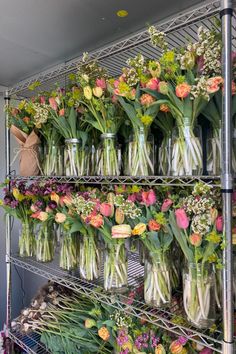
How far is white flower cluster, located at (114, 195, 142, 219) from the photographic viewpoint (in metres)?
0.99

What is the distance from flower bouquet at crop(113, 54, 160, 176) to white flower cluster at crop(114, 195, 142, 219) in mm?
136

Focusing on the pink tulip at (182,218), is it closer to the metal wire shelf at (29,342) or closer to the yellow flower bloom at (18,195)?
the yellow flower bloom at (18,195)

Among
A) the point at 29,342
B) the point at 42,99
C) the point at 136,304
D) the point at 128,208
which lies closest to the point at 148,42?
the point at 42,99

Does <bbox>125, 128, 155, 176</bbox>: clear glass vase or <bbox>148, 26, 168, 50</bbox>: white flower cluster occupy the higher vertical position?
<bbox>148, 26, 168, 50</bbox>: white flower cluster

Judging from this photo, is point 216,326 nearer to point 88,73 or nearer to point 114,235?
point 114,235

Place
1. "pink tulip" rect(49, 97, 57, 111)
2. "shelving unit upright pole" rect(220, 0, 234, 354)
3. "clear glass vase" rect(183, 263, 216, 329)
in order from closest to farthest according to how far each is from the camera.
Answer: "shelving unit upright pole" rect(220, 0, 234, 354)
"clear glass vase" rect(183, 263, 216, 329)
"pink tulip" rect(49, 97, 57, 111)

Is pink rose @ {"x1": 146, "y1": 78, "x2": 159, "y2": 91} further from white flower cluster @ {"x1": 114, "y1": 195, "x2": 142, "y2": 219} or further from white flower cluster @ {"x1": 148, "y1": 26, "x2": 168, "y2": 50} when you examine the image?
white flower cluster @ {"x1": 114, "y1": 195, "x2": 142, "y2": 219}

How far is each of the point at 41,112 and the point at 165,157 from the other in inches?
26.2

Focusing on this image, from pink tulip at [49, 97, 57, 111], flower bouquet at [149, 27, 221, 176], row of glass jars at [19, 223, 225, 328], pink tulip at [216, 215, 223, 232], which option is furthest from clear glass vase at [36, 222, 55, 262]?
pink tulip at [216, 215, 223, 232]

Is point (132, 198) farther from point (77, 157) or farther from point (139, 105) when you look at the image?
point (77, 157)

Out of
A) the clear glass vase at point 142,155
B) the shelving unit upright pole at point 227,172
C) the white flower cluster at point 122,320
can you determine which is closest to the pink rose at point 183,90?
the shelving unit upright pole at point 227,172

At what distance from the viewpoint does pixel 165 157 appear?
1099mm

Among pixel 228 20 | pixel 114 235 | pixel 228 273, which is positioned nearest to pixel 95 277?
pixel 114 235

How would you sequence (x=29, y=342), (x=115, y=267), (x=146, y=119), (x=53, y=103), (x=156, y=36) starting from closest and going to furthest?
(x=156, y=36) → (x=146, y=119) → (x=115, y=267) → (x=53, y=103) → (x=29, y=342)
